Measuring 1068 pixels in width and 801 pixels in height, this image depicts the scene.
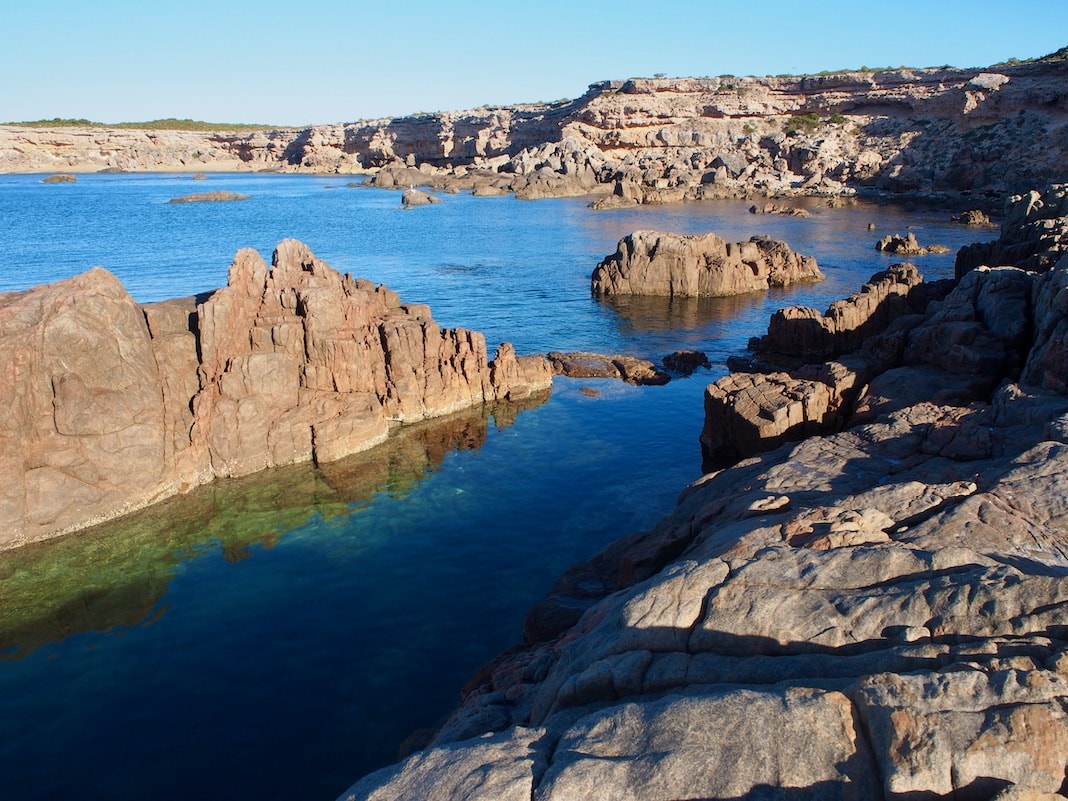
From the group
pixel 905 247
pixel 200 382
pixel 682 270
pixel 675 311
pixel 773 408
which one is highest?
pixel 905 247

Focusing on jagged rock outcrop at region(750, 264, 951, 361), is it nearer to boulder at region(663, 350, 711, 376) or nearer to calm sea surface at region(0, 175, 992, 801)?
boulder at region(663, 350, 711, 376)

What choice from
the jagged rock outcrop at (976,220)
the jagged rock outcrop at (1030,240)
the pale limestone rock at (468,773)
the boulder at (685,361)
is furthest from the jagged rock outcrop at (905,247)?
the pale limestone rock at (468,773)

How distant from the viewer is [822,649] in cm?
948

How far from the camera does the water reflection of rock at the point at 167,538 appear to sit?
61.8 feet

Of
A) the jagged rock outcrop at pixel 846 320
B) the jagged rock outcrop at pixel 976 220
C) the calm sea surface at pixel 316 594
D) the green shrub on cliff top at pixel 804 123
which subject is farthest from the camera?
the green shrub on cliff top at pixel 804 123

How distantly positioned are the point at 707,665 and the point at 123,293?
2323 cm

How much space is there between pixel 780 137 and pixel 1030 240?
99.8 meters

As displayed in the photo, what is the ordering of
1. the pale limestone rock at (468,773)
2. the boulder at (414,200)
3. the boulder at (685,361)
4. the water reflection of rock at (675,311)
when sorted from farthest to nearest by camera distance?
the boulder at (414,200)
the water reflection of rock at (675,311)
the boulder at (685,361)
the pale limestone rock at (468,773)

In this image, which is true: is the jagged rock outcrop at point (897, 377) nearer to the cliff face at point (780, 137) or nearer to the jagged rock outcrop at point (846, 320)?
the jagged rock outcrop at point (846, 320)

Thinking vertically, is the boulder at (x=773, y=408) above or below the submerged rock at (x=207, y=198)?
below

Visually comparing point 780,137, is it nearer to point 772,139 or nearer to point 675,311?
point 772,139

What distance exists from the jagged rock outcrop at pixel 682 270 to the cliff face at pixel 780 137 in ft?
178

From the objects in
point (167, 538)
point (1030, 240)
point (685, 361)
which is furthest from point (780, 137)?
point (167, 538)

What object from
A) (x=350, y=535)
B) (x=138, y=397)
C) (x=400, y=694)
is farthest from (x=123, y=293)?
(x=400, y=694)
